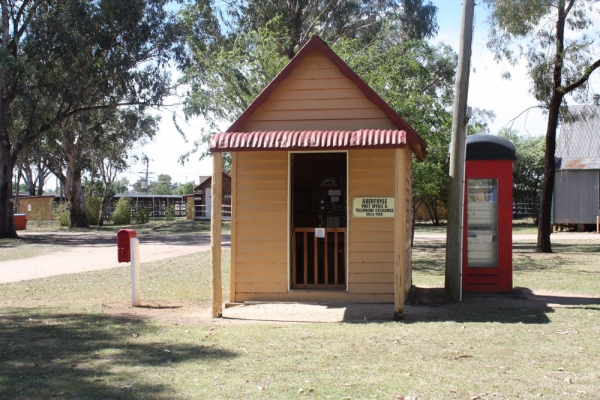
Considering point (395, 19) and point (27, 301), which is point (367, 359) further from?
point (395, 19)

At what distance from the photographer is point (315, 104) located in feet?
33.0

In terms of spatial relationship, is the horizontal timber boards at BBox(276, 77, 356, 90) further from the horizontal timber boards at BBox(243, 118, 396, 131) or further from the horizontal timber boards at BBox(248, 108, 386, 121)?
the horizontal timber boards at BBox(243, 118, 396, 131)

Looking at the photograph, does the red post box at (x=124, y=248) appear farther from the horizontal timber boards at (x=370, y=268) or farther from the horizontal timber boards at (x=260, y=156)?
the horizontal timber boards at (x=370, y=268)

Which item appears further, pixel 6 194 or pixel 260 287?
pixel 6 194

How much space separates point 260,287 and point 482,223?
4101 mm

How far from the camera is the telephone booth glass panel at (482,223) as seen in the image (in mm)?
11141

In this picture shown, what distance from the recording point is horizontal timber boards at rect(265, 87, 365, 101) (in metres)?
9.94

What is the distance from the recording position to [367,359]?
6.39m

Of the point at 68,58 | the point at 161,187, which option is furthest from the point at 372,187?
the point at 161,187

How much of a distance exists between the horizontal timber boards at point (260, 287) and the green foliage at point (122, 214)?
38.1 metres

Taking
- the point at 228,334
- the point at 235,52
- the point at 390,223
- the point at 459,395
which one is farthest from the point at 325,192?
the point at 235,52

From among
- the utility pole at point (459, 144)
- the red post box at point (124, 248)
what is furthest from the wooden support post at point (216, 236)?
the utility pole at point (459, 144)

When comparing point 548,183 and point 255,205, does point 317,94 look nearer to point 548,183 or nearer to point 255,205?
point 255,205

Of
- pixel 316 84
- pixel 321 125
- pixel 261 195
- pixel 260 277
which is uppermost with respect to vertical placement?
pixel 316 84
